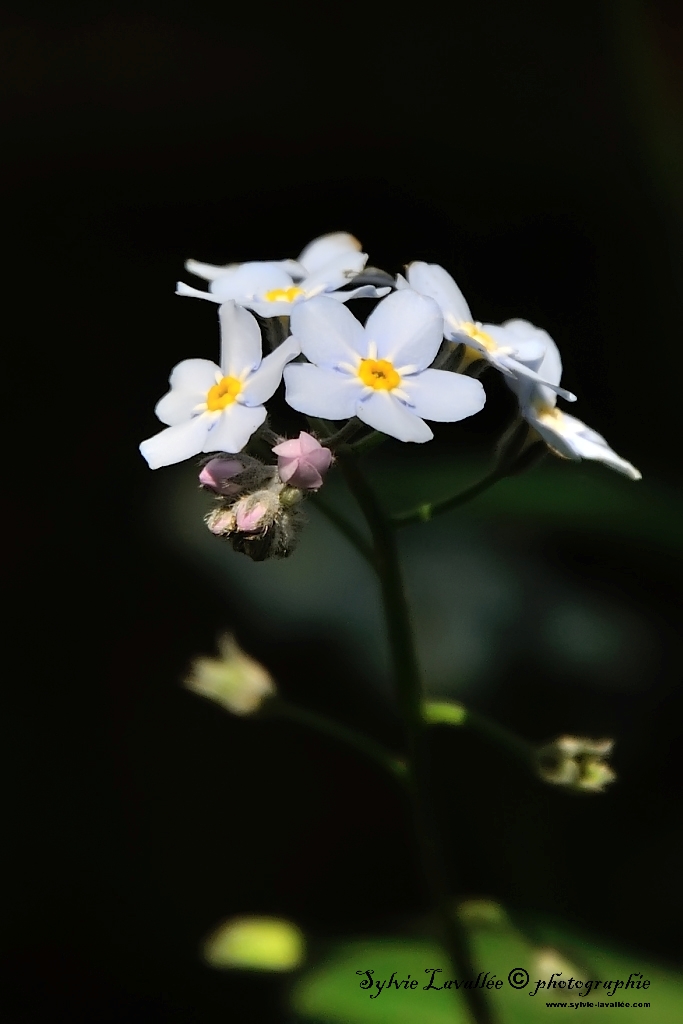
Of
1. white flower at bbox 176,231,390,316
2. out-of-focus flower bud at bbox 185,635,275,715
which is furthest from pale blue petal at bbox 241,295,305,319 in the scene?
out-of-focus flower bud at bbox 185,635,275,715

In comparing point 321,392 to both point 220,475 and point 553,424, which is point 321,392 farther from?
point 553,424

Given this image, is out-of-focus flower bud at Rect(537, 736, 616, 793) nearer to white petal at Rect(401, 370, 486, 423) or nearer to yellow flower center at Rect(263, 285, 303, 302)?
white petal at Rect(401, 370, 486, 423)

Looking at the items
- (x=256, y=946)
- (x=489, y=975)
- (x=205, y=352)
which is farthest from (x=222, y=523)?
(x=205, y=352)

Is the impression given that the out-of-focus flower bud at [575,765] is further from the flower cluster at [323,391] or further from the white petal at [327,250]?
the white petal at [327,250]

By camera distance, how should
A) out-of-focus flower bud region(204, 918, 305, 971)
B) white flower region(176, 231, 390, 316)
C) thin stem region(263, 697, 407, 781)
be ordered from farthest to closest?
out-of-focus flower bud region(204, 918, 305, 971)
thin stem region(263, 697, 407, 781)
white flower region(176, 231, 390, 316)

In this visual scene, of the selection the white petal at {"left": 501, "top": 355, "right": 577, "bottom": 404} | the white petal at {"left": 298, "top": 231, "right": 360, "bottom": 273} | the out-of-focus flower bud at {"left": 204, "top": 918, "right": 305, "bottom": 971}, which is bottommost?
the out-of-focus flower bud at {"left": 204, "top": 918, "right": 305, "bottom": 971}

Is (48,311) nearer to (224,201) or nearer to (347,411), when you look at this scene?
(224,201)
